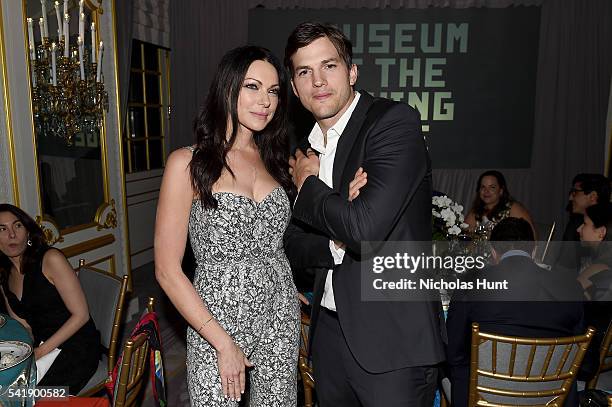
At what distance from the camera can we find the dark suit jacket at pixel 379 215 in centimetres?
152

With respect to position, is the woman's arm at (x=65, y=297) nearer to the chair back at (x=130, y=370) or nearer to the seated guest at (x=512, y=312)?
the chair back at (x=130, y=370)

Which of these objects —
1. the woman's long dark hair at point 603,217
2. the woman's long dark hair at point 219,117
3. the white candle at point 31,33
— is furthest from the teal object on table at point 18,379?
the woman's long dark hair at point 603,217

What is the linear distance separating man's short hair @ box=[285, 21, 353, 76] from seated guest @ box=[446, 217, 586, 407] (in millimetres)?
1187

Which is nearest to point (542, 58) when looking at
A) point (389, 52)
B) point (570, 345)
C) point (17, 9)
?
point (389, 52)

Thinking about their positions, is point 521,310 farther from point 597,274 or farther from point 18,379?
point 18,379

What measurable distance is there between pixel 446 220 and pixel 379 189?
1663 millimetres

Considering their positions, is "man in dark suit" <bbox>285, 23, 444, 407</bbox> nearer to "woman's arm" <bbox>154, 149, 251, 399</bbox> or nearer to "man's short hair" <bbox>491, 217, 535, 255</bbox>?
"woman's arm" <bbox>154, 149, 251, 399</bbox>

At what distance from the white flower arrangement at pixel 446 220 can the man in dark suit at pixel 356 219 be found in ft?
4.56

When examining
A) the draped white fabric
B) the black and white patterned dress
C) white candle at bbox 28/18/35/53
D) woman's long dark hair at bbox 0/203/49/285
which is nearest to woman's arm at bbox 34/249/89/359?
woman's long dark hair at bbox 0/203/49/285

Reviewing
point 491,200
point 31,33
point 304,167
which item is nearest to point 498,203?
point 491,200

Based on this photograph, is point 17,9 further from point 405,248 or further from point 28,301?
point 405,248

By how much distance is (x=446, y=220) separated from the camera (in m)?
3.03

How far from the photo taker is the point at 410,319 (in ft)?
5.23

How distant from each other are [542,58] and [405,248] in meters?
6.34
